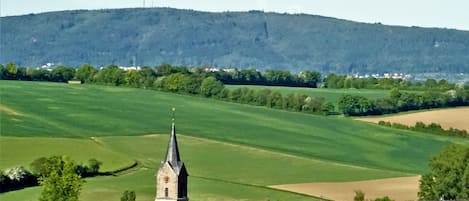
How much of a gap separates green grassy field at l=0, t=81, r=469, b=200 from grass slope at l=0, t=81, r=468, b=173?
0.34 feet

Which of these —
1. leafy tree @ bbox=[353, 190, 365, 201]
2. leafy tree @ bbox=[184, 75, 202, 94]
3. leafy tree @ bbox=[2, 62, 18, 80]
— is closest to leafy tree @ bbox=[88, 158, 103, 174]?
leafy tree @ bbox=[353, 190, 365, 201]

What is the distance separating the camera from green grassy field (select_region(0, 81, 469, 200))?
9631cm

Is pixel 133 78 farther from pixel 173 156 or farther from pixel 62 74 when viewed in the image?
pixel 173 156

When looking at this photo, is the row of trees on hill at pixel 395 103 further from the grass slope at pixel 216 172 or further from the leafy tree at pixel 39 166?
the leafy tree at pixel 39 166

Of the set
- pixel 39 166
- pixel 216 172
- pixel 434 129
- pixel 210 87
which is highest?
pixel 210 87

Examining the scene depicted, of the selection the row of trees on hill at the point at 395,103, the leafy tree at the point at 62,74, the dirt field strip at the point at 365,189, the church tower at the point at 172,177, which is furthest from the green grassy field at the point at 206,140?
the leafy tree at the point at 62,74

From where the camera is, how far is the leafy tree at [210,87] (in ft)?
536

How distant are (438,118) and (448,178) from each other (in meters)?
50.8

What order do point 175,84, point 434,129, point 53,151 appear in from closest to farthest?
1. point 53,151
2. point 434,129
3. point 175,84

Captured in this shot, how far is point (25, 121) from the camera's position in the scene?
11744cm

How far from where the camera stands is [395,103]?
157 meters

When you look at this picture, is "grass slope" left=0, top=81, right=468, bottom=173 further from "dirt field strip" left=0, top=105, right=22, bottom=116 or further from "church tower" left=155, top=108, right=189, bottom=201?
"church tower" left=155, top=108, right=189, bottom=201

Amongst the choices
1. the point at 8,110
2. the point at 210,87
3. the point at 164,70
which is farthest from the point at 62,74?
the point at 8,110

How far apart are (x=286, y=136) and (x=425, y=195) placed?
36379 millimetres
